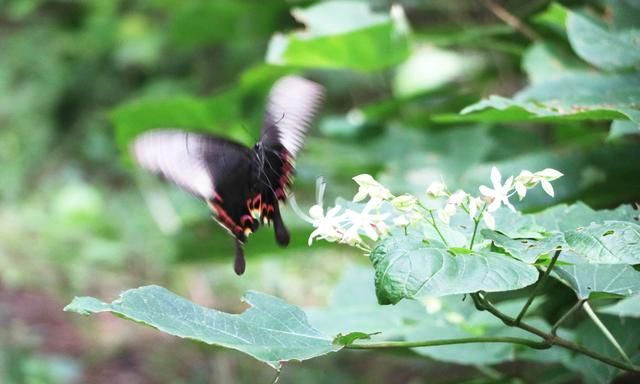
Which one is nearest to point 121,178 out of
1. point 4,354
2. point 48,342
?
point 48,342

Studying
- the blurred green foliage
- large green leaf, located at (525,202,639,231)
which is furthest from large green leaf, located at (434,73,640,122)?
large green leaf, located at (525,202,639,231)

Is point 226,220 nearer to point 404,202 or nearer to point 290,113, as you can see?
point 290,113

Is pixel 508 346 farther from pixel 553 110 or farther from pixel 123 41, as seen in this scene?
pixel 123 41

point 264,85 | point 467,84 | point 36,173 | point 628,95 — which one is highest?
point 628,95

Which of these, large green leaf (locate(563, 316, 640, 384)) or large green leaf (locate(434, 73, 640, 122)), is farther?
large green leaf (locate(563, 316, 640, 384))

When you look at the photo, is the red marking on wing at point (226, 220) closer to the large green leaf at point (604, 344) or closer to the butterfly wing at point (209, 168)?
the butterfly wing at point (209, 168)

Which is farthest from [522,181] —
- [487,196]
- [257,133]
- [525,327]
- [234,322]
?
[257,133]

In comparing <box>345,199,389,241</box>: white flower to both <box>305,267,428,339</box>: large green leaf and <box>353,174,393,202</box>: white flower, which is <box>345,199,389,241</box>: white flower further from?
<box>305,267,428,339</box>: large green leaf
